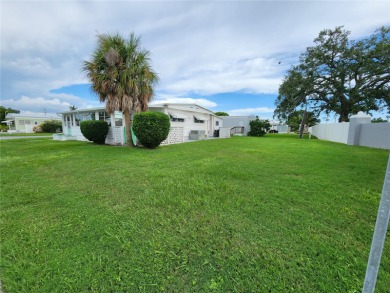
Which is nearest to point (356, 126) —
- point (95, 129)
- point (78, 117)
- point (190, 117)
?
point (190, 117)

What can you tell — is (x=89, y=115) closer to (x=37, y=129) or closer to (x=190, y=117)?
(x=190, y=117)

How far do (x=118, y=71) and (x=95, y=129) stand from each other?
5086mm

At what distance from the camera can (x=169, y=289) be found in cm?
174

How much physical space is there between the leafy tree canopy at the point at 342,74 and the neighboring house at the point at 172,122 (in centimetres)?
1115

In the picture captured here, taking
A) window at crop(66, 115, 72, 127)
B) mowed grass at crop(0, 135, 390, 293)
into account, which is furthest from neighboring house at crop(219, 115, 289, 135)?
mowed grass at crop(0, 135, 390, 293)

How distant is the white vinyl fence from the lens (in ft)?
35.0

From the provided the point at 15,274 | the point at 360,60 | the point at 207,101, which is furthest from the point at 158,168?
the point at 207,101

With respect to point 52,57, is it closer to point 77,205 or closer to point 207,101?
point 77,205

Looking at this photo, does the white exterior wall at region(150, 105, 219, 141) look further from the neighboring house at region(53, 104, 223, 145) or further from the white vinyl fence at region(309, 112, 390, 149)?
the white vinyl fence at region(309, 112, 390, 149)

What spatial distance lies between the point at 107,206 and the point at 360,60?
87.2 ft

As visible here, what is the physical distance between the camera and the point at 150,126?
395 inches

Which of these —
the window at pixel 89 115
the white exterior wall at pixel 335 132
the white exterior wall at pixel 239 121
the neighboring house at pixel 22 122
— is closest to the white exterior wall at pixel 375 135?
the white exterior wall at pixel 335 132

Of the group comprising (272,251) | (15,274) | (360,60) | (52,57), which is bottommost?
(15,274)

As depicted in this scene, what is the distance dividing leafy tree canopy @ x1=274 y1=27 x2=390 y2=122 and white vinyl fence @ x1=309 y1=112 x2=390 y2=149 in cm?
756
